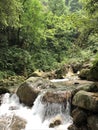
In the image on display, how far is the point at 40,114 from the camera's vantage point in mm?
11680

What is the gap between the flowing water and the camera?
1070 centimetres

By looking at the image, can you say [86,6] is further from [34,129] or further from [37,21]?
[37,21]

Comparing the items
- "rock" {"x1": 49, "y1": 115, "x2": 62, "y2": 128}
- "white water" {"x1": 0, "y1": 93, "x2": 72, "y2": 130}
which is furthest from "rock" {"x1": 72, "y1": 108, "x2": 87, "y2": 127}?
"rock" {"x1": 49, "y1": 115, "x2": 62, "y2": 128}

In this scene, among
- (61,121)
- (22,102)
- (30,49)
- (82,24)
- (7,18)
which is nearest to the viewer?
(82,24)

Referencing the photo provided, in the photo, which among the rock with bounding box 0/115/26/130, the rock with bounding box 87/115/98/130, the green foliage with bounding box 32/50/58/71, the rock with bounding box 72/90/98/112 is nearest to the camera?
the rock with bounding box 87/115/98/130

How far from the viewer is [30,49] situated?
2838 cm

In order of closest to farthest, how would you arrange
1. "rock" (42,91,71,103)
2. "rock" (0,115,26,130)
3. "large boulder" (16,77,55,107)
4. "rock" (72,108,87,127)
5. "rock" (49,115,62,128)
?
"rock" (72,108,87,127) → "rock" (49,115,62,128) → "rock" (0,115,26,130) → "rock" (42,91,71,103) → "large boulder" (16,77,55,107)

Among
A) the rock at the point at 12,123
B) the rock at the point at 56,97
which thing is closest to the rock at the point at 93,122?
the rock at the point at 56,97

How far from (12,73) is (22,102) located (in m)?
8.89

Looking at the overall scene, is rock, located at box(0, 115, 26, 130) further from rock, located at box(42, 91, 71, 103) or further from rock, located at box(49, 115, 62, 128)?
rock, located at box(42, 91, 71, 103)

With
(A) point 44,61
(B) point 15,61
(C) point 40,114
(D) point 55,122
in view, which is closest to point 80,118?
(D) point 55,122

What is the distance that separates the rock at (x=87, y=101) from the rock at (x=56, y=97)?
143cm

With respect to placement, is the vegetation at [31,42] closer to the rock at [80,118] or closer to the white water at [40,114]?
the white water at [40,114]

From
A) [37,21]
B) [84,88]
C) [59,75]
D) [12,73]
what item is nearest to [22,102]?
[84,88]
